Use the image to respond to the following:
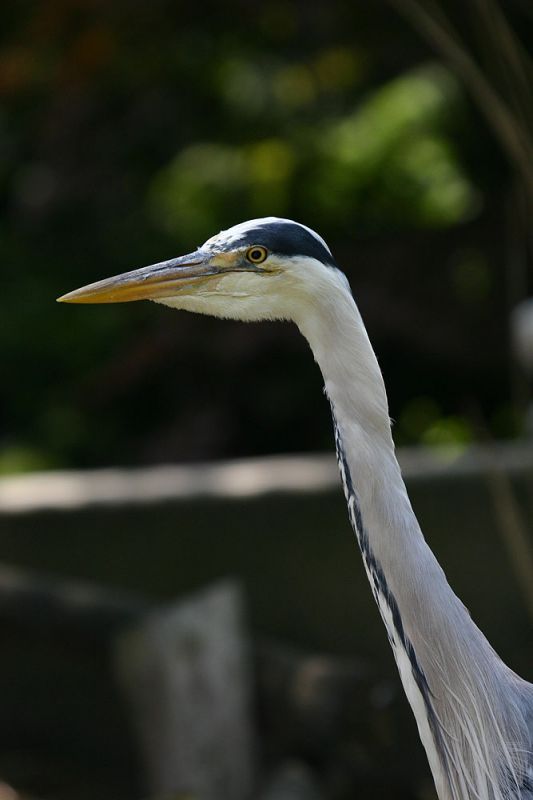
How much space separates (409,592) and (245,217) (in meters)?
6.89

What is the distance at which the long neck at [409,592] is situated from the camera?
1937 mm

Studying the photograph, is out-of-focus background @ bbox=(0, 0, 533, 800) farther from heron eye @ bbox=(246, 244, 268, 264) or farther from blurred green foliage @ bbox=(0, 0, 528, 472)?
heron eye @ bbox=(246, 244, 268, 264)

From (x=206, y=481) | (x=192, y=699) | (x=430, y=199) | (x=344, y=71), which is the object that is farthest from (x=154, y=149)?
(x=192, y=699)

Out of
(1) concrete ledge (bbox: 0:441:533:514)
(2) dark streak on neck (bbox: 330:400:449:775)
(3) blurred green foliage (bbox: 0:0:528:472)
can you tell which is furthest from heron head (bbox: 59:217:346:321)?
(3) blurred green foliage (bbox: 0:0:528:472)

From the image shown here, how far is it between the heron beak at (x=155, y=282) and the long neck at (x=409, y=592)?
0.21 m

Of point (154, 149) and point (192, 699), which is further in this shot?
point (154, 149)

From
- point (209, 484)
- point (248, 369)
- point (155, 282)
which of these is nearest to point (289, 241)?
point (155, 282)

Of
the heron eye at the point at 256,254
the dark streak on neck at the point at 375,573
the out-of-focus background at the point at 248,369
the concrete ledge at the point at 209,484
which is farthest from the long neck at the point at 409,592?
the concrete ledge at the point at 209,484

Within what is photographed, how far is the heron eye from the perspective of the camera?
202cm

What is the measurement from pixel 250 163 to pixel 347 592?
4.58 metres

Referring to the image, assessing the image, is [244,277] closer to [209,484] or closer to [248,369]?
[209,484]

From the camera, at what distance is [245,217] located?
861 centimetres

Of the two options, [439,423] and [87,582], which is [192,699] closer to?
[87,582]

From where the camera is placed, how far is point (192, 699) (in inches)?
161
